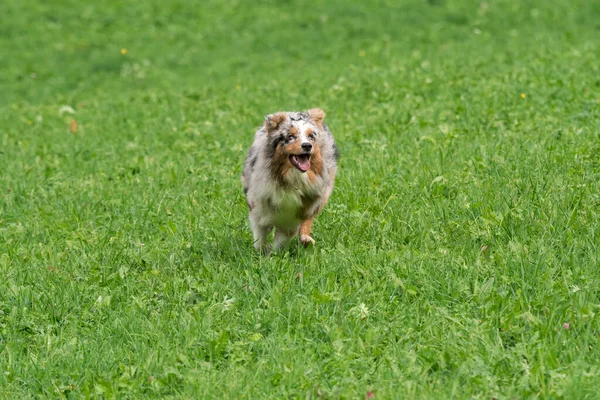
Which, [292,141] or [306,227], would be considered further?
[306,227]

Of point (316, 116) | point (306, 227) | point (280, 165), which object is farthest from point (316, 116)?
point (306, 227)

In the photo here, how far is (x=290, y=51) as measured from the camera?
20.7 m

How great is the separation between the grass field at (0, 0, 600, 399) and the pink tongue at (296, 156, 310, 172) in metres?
0.69

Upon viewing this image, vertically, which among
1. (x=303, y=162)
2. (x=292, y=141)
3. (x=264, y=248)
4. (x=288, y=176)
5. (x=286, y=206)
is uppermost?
(x=292, y=141)

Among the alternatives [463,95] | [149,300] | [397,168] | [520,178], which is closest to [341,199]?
[397,168]

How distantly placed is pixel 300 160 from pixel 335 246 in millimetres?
871

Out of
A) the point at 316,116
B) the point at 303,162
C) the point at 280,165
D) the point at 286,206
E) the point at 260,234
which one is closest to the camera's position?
the point at 303,162

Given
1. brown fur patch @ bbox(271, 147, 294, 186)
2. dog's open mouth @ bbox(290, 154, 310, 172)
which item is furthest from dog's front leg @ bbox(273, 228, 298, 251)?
dog's open mouth @ bbox(290, 154, 310, 172)

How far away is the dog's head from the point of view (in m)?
6.61

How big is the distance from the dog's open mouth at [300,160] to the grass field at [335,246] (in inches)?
27.8

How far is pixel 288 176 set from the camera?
6.89 metres

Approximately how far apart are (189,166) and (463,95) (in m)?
4.24

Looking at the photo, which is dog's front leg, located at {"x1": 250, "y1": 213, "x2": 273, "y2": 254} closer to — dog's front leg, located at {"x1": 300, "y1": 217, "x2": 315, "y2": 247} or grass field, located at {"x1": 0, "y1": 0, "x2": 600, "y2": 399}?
grass field, located at {"x1": 0, "y1": 0, "x2": 600, "y2": 399}

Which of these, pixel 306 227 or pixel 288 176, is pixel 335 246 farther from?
pixel 288 176
